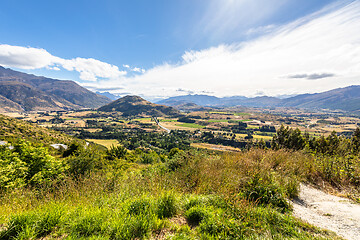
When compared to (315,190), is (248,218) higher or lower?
higher

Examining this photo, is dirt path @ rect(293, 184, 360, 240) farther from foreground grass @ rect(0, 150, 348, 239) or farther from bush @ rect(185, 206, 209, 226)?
bush @ rect(185, 206, 209, 226)

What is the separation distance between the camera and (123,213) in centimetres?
327

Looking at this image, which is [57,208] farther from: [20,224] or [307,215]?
[307,215]

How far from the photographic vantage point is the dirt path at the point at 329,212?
3281 millimetres

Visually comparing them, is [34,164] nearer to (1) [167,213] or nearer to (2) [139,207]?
(2) [139,207]

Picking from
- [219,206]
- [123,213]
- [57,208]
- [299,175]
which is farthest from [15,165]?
[299,175]

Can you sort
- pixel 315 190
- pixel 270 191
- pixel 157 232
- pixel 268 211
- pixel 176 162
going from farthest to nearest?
pixel 176 162 < pixel 315 190 < pixel 270 191 < pixel 268 211 < pixel 157 232

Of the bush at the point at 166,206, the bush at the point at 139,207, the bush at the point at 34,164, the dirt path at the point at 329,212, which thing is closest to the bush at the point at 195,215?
the bush at the point at 166,206

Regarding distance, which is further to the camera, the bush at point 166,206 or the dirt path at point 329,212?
the bush at point 166,206

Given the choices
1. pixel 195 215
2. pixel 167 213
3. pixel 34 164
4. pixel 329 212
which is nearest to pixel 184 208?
pixel 195 215

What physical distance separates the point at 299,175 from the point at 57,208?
799cm

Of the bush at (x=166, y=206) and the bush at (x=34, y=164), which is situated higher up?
the bush at (x=166, y=206)

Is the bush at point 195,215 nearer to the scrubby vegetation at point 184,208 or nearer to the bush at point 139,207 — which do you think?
the scrubby vegetation at point 184,208

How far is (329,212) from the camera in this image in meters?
3.92
